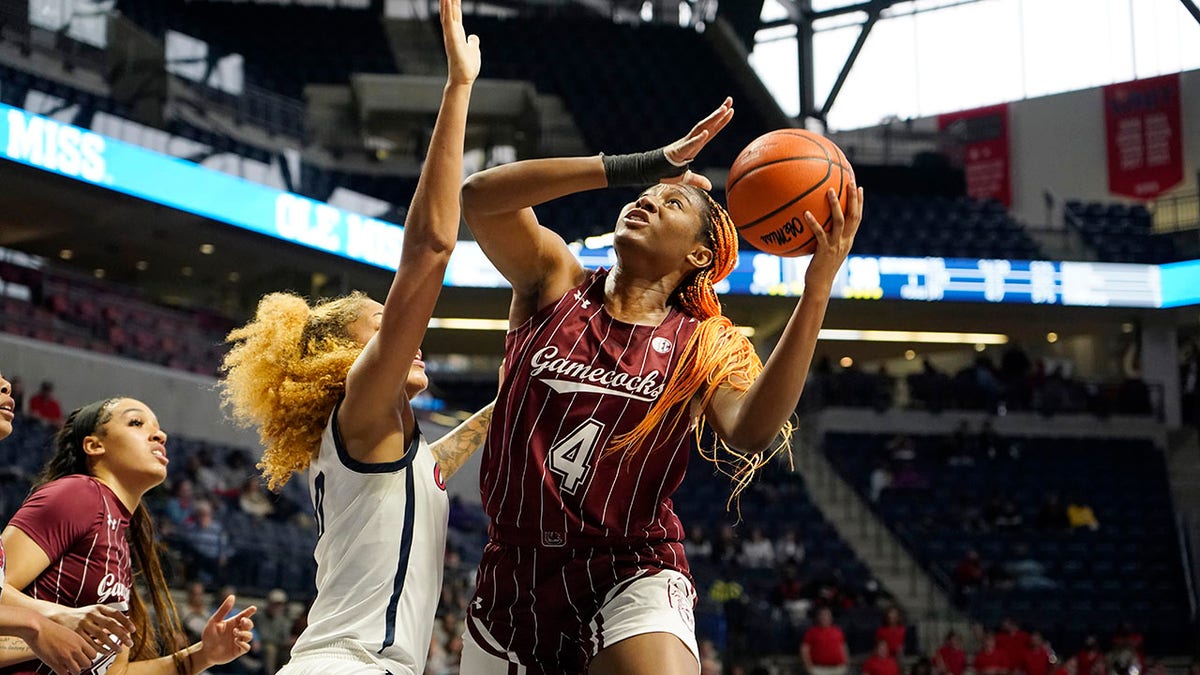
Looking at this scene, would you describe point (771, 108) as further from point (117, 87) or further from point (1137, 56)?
point (117, 87)

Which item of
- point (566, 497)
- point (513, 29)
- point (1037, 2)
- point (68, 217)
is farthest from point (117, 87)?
point (1037, 2)

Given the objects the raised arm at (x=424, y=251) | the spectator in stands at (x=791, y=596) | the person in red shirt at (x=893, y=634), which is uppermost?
the raised arm at (x=424, y=251)

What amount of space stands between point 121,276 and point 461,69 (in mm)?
18802

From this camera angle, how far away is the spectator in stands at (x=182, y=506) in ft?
37.3

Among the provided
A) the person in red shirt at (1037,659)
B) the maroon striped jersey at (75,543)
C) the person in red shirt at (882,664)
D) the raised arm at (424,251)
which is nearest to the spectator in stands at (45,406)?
the person in red shirt at (882,664)

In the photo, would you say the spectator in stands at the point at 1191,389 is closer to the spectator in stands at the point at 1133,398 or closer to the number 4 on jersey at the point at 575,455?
the spectator in stands at the point at 1133,398

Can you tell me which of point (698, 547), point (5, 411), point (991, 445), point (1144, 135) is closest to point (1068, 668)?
point (698, 547)

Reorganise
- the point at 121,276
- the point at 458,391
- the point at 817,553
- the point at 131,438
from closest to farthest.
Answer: the point at 131,438 → the point at 817,553 → the point at 121,276 → the point at 458,391

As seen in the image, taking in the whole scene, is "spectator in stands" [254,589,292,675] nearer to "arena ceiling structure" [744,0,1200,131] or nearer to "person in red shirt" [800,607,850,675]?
"person in red shirt" [800,607,850,675]

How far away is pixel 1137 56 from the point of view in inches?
989

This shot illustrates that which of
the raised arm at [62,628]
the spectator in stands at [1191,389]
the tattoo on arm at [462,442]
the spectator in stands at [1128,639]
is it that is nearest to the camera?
the raised arm at [62,628]

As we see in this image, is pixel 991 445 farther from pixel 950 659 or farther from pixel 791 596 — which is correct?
pixel 950 659

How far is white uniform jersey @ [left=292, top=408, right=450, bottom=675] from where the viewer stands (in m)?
2.96

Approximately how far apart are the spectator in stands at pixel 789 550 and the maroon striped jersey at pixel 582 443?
13.3 meters
